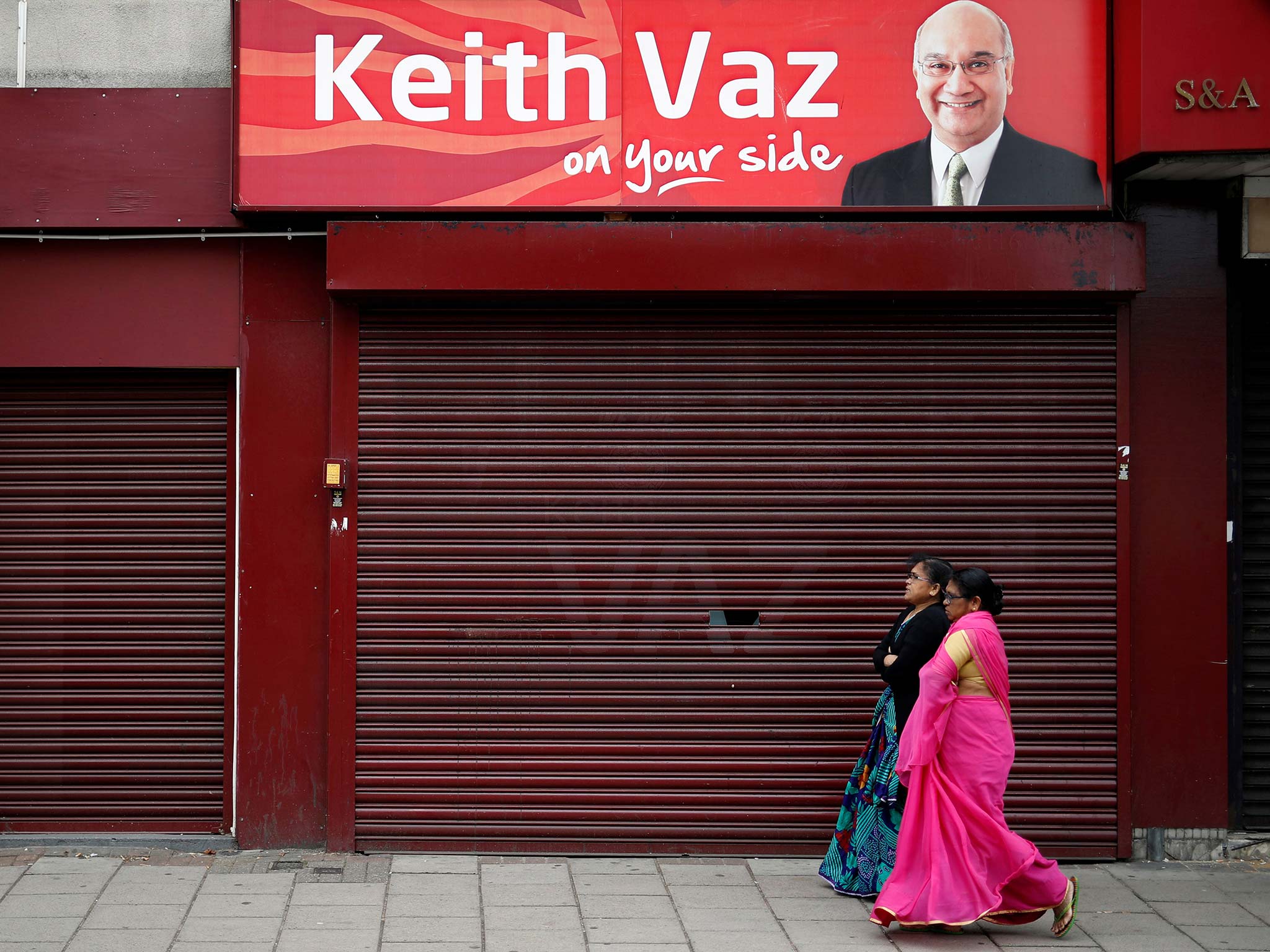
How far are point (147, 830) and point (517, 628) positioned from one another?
Answer: 101 inches

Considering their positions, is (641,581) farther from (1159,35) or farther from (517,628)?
(1159,35)

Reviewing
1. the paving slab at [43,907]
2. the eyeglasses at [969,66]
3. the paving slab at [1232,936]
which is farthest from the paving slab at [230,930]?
the eyeglasses at [969,66]

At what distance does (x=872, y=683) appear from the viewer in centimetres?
747

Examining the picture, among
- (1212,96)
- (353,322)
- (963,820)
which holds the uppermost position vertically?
(1212,96)

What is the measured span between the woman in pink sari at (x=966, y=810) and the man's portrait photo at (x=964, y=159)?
2.44 metres

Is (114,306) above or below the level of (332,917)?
above

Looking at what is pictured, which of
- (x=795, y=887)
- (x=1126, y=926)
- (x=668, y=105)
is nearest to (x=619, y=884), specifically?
(x=795, y=887)

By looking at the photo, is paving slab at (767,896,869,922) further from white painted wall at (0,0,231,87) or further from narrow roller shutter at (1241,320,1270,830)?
white painted wall at (0,0,231,87)

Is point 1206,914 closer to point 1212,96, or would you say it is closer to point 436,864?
point 436,864

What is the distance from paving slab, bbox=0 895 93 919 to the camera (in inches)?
248

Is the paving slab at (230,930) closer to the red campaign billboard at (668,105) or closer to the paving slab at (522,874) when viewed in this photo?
the paving slab at (522,874)

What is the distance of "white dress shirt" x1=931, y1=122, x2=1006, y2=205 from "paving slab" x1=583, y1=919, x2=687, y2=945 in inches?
171

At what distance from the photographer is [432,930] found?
616cm

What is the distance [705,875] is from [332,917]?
208cm
